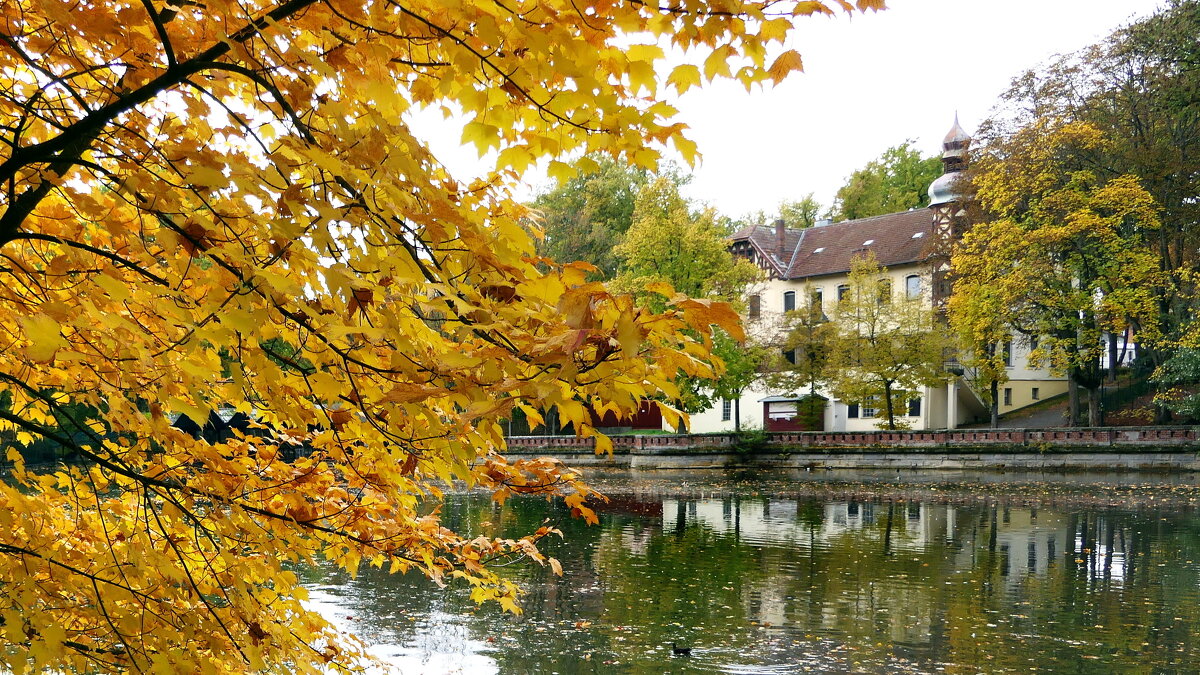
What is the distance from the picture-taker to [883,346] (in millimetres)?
40625

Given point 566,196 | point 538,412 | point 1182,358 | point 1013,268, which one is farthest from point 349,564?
point 566,196

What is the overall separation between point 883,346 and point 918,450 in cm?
477

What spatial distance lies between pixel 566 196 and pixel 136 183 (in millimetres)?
53090

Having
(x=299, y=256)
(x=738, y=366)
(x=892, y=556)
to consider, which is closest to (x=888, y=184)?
(x=738, y=366)

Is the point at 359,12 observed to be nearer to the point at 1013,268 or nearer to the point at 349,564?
the point at 349,564

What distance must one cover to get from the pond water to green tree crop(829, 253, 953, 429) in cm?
1658

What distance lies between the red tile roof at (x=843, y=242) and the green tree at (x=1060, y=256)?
12635 millimetres

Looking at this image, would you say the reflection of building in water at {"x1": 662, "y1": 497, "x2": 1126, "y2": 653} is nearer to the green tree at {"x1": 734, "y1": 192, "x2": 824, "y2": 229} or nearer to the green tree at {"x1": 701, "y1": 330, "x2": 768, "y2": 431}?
the green tree at {"x1": 701, "y1": 330, "x2": 768, "y2": 431}

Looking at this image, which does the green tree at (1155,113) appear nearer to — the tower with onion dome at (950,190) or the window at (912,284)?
the tower with onion dome at (950,190)

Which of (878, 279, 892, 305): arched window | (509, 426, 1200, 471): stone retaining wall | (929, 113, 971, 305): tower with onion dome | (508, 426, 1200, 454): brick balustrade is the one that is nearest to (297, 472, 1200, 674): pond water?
(509, 426, 1200, 471): stone retaining wall

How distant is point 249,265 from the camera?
7.54 feet

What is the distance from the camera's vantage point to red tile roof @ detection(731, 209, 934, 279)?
5250 centimetres

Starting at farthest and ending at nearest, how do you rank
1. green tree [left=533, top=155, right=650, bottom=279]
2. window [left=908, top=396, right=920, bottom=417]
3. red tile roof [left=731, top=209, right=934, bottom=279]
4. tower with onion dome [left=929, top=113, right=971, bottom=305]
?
red tile roof [left=731, top=209, right=934, bottom=279] → green tree [left=533, top=155, right=650, bottom=279] → window [left=908, top=396, right=920, bottom=417] → tower with onion dome [left=929, top=113, right=971, bottom=305]

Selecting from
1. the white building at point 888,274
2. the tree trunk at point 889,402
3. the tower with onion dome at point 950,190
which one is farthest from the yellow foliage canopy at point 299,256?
the tower with onion dome at point 950,190
